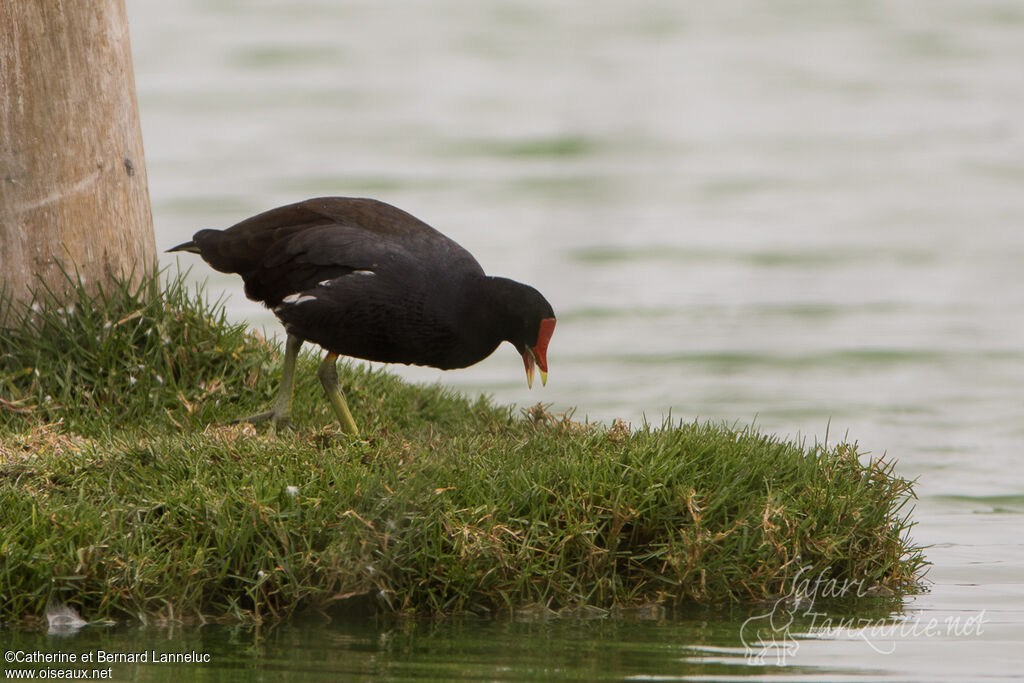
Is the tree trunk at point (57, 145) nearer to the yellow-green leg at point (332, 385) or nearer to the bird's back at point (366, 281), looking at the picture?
the bird's back at point (366, 281)

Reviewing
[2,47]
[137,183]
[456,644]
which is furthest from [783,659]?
[2,47]

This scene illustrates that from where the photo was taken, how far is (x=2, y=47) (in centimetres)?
683

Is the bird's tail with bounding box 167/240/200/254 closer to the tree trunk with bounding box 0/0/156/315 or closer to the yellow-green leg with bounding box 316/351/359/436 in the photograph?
the tree trunk with bounding box 0/0/156/315

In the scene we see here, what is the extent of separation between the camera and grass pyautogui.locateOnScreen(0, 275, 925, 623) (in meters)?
4.78

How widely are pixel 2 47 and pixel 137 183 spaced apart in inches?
38.4

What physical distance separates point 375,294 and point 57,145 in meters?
2.04

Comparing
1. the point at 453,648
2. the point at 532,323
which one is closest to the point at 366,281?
the point at 532,323

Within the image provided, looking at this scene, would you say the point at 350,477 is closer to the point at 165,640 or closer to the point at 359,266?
the point at 165,640

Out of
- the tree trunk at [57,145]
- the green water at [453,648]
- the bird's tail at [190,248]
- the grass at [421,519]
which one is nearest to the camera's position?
the green water at [453,648]

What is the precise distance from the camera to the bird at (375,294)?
623 centimetres

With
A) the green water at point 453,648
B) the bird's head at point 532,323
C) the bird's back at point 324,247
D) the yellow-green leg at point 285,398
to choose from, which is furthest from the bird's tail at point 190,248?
the green water at point 453,648

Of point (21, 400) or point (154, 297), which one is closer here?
point (21, 400)

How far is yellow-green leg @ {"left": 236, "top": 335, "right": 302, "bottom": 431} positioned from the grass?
0.85ft

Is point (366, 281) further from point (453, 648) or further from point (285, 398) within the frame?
point (453, 648)
